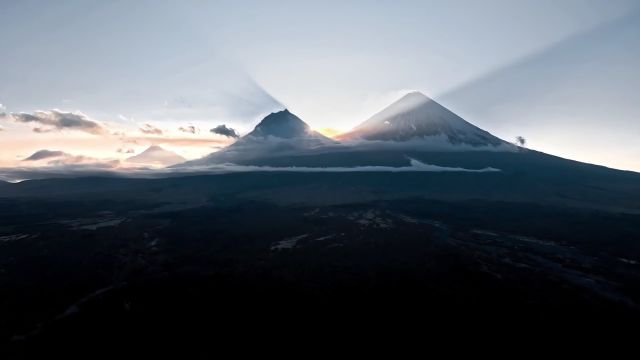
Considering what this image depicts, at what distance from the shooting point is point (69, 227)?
379 ft

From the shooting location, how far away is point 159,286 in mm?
60406

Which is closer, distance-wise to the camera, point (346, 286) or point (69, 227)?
point (346, 286)

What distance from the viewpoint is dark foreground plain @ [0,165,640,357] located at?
46688 mm

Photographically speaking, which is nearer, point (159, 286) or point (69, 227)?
point (159, 286)

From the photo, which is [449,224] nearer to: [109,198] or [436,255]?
[436,255]

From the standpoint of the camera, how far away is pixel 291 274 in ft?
214

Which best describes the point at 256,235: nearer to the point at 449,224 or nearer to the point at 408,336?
the point at 449,224

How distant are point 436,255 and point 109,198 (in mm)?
162089

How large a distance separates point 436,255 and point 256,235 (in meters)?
40.7

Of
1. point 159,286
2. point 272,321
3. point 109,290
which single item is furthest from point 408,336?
point 109,290

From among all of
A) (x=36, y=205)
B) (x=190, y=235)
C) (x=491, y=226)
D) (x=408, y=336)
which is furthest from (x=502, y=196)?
(x=36, y=205)

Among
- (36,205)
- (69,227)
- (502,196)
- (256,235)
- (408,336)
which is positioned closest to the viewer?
(408,336)

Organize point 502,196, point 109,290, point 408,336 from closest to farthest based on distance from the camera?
1. point 408,336
2. point 109,290
3. point 502,196

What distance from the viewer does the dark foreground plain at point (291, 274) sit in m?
46.7
